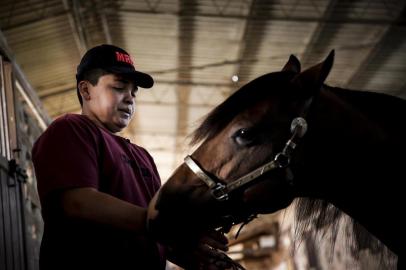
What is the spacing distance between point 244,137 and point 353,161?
429 mm

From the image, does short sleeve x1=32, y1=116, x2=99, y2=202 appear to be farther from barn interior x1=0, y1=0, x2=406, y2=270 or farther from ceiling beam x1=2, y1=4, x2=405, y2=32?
ceiling beam x1=2, y1=4, x2=405, y2=32

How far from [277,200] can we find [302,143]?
0.24m

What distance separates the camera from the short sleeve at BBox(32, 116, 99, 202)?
1.74 meters

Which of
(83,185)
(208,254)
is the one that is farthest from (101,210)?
(208,254)

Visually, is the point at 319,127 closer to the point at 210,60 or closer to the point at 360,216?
the point at 360,216

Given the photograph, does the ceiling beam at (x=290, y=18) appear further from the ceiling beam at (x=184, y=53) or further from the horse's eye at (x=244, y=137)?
the horse's eye at (x=244, y=137)

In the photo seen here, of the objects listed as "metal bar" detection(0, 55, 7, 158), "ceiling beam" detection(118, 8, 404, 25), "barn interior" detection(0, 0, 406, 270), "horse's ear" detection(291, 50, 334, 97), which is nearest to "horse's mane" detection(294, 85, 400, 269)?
"horse's ear" detection(291, 50, 334, 97)

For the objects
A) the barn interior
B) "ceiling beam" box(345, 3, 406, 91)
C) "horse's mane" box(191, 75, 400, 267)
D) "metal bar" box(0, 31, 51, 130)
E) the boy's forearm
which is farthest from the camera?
"ceiling beam" box(345, 3, 406, 91)

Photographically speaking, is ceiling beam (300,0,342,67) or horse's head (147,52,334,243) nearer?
horse's head (147,52,334,243)

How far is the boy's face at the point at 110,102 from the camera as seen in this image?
2.15 metres

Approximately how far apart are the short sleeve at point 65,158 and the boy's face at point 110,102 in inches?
9.4

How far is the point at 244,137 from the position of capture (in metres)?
1.84

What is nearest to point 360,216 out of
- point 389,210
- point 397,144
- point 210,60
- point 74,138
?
point 389,210

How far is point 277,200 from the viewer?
183 centimetres
